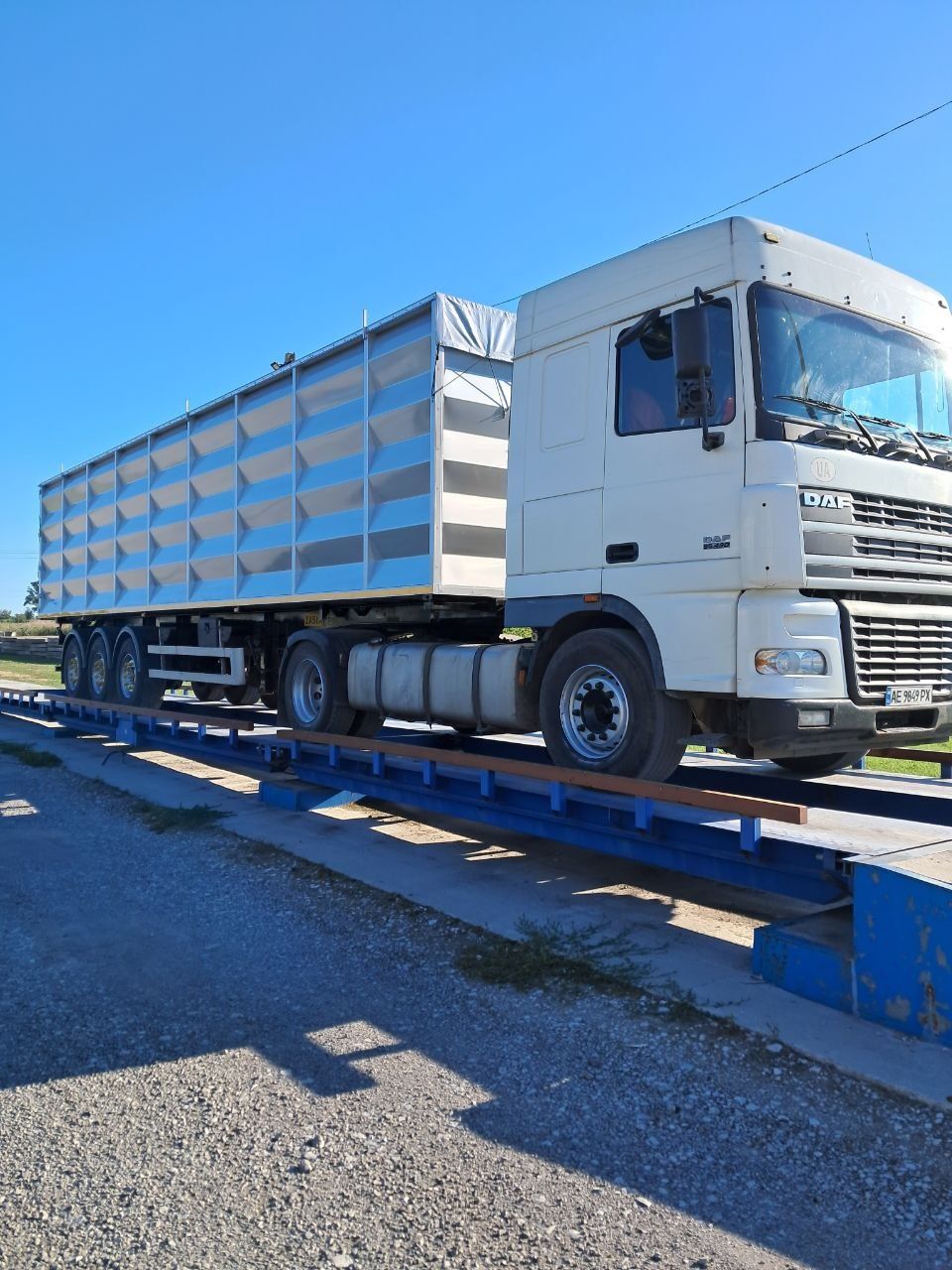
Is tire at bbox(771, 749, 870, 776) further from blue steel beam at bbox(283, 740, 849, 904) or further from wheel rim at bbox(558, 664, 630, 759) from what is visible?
blue steel beam at bbox(283, 740, 849, 904)

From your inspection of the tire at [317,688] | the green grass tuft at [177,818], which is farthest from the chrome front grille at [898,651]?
the green grass tuft at [177,818]

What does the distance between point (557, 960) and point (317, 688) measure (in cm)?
471

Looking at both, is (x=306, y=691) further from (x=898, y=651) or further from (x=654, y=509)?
(x=898, y=651)

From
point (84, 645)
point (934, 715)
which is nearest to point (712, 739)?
point (934, 715)

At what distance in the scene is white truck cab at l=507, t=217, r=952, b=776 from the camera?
15.8 ft

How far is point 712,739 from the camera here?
17.2 ft

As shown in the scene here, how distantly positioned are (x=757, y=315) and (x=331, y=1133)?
4234mm

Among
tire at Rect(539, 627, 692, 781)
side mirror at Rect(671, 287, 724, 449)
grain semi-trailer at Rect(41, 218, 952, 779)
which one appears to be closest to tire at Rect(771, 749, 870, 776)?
grain semi-trailer at Rect(41, 218, 952, 779)

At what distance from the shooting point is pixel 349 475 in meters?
8.23

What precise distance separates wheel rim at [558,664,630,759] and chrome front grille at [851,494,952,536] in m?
1.57

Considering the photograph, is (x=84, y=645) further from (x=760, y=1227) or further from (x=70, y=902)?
(x=760, y=1227)

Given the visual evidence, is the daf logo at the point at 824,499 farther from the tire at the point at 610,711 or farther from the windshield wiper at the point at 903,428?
the tire at the point at 610,711

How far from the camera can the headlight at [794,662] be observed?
4.75 m

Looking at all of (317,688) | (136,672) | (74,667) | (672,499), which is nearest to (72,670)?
(74,667)
